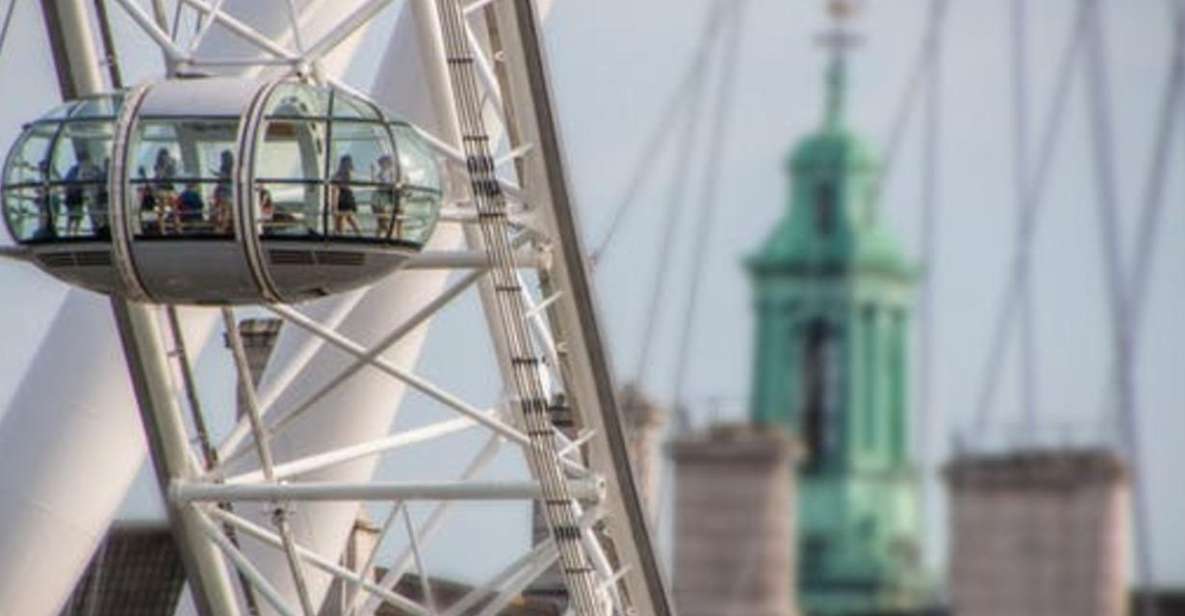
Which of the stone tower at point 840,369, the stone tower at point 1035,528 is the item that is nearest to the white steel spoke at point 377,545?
the stone tower at point 1035,528

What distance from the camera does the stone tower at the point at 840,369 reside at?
92438 mm

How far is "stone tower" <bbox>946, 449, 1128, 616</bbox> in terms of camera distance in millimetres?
84938

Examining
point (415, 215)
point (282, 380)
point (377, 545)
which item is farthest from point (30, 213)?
point (377, 545)

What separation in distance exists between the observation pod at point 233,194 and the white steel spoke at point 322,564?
2.36 metres

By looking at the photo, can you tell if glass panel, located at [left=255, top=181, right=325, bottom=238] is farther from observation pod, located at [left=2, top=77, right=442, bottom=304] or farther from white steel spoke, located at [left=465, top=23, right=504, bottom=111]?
white steel spoke, located at [left=465, top=23, right=504, bottom=111]

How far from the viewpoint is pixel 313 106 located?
152 ft

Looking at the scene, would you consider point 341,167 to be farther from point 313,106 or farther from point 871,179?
point 871,179

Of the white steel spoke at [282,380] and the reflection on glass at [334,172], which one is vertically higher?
the reflection on glass at [334,172]

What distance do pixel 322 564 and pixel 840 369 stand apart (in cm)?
4708

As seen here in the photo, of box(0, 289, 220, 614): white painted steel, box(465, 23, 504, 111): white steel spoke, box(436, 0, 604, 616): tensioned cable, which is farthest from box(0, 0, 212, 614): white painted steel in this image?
box(465, 23, 504, 111): white steel spoke

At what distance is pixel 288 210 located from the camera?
1823 inches

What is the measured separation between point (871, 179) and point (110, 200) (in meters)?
48.4

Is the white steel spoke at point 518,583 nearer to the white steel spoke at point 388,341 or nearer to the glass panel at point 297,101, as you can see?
the white steel spoke at point 388,341

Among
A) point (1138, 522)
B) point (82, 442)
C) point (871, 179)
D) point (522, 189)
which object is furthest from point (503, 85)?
point (871, 179)
